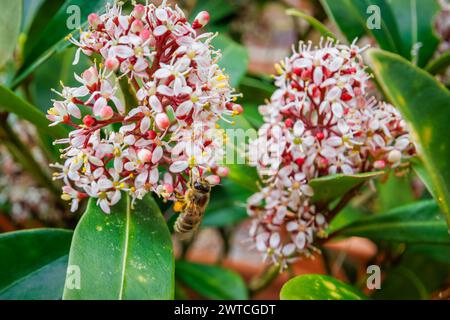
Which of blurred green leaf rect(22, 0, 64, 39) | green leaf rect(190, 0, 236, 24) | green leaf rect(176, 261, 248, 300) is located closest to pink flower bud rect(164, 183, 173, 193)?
green leaf rect(176, 261, 248, 300)

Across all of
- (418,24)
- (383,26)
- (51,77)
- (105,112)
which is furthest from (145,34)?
(418,24)

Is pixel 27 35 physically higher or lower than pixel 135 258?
higher

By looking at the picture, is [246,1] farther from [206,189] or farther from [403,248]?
[206,189]

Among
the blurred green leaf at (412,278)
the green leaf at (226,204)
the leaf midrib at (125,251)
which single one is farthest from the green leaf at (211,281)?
the leaf midrib at (125,251)

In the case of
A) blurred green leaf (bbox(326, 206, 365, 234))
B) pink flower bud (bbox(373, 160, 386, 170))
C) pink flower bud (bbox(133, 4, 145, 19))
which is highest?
pink flower bud (bbox(133, 4, 145, 19))

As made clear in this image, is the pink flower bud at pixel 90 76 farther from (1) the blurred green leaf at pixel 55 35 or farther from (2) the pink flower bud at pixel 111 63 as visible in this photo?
(1) the blurred green leaf at pixel 55 35

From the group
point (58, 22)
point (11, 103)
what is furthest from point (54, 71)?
point (11, 103)

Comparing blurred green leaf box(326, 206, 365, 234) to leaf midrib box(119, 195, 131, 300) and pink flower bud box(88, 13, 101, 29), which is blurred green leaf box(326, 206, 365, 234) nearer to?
leaf midrib box(119, 195, 131, 300)
